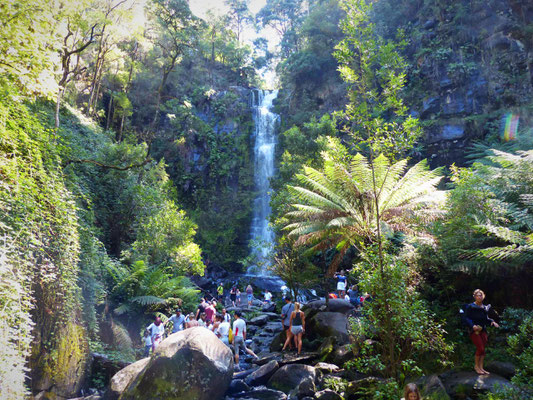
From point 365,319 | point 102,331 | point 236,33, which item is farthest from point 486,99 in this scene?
point 236,33

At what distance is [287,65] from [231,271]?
1556 cm

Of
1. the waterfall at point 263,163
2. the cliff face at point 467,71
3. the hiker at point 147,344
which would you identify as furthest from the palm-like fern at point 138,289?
the cliff face at point 467,71

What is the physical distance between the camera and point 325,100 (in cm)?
2341

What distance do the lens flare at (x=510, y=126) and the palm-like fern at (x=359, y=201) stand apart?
9.44m

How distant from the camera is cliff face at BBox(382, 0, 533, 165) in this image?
1641 centimetres

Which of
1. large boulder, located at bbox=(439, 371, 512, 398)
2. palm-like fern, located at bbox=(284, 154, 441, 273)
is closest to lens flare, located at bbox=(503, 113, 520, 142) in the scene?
palm-like fern, located at bbox=(284, 154, 441, 273)

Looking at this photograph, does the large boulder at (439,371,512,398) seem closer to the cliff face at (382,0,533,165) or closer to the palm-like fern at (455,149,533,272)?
the palm-like fern at (455,149,533,272)

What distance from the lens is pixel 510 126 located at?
15.4 m

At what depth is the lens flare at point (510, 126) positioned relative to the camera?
15.2m

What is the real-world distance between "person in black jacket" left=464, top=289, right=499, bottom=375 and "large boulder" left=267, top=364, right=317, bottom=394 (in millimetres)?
2563

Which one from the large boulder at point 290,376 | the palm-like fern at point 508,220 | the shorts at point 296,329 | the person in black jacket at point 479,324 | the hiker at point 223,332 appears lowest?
the large boulder at point 290,376

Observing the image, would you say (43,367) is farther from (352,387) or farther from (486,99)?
(486,99)

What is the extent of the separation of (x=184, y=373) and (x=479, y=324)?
14.7 ft

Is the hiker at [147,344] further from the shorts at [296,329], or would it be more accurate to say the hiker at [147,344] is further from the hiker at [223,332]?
the shorts at [296,329]
